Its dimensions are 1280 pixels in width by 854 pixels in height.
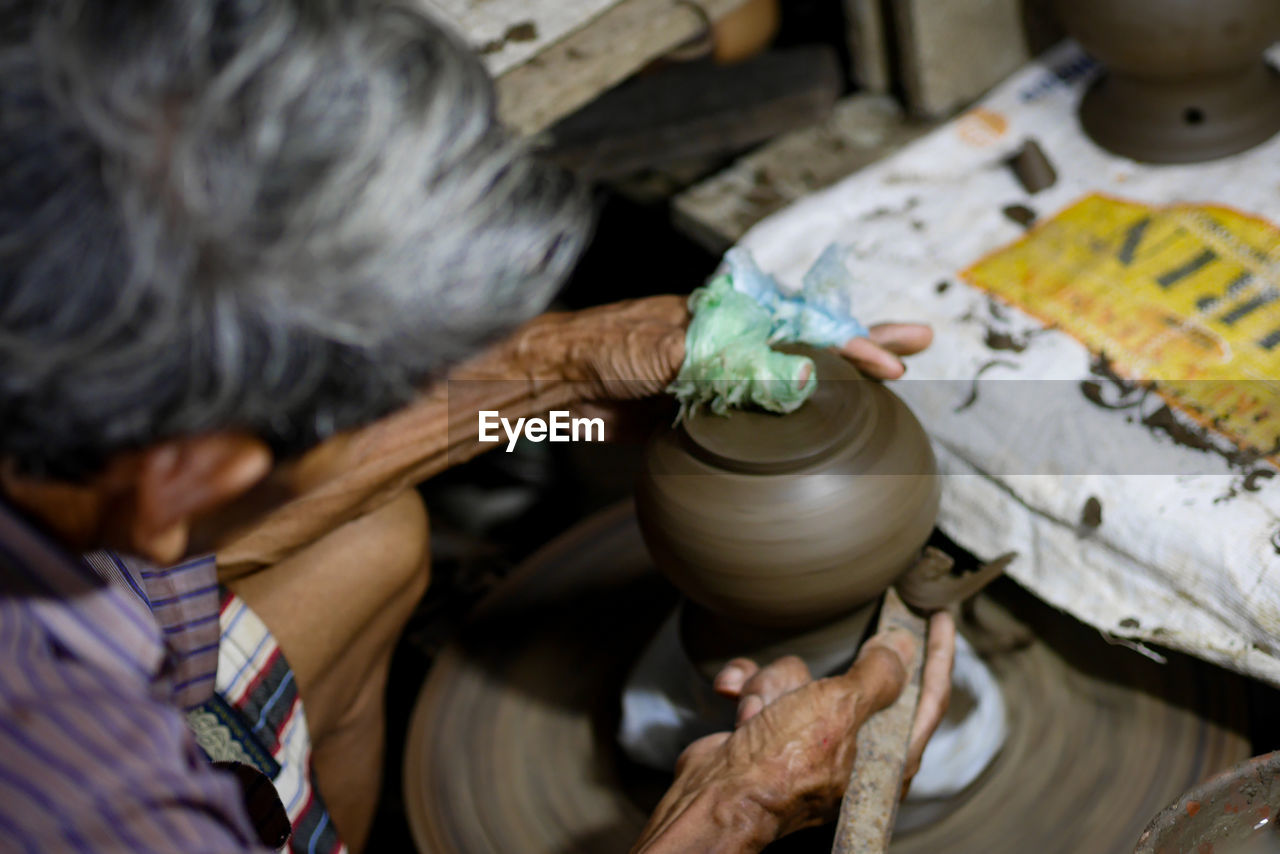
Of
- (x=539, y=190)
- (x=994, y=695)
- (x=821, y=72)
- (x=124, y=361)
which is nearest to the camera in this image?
(x=124, y=361)

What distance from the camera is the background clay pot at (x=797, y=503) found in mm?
1225

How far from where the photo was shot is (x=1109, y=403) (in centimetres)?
152

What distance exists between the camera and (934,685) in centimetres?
127

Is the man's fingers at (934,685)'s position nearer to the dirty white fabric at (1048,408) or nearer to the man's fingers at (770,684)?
the man's fingers at (770,684)

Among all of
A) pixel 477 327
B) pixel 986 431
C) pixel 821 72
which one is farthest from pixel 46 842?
pixel 821 72

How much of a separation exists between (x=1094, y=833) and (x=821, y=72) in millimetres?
1565

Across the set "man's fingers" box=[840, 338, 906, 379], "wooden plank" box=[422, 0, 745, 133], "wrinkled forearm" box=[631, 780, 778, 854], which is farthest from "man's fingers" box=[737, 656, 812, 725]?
"wooden plank" box=[422, 0, 745, 133]

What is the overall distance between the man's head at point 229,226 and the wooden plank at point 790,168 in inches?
55.1

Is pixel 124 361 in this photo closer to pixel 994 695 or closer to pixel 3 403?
pixel 3 403

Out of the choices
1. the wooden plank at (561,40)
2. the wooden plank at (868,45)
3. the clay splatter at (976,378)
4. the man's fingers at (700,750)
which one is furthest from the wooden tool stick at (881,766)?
the wooden plank at (868,45)

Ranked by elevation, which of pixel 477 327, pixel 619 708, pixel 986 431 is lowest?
pixel 619 708

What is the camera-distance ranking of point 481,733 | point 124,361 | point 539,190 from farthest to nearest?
point 481,733 < point 539,190 < point 124,361

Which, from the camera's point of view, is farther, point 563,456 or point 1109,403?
point 563,456

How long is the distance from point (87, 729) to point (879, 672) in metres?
0.78
